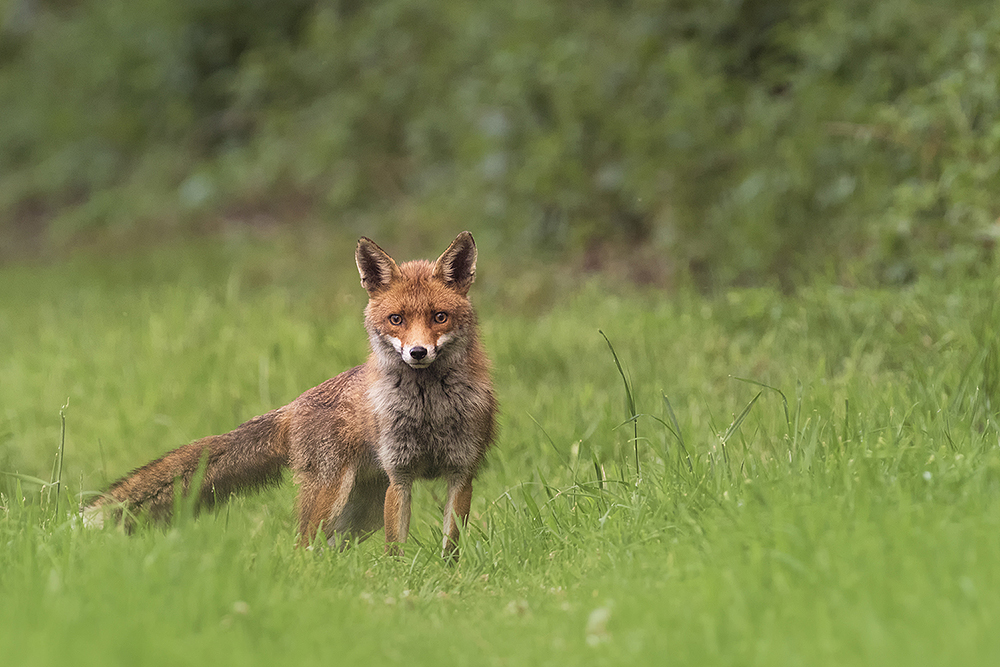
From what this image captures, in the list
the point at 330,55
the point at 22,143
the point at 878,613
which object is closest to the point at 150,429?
the point at 878,613

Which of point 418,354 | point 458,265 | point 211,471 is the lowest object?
point 211,471

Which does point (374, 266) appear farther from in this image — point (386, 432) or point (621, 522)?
point (621, 522)

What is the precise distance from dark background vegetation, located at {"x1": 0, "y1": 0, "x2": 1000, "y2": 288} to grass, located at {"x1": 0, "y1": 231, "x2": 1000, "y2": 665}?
5.79 ft

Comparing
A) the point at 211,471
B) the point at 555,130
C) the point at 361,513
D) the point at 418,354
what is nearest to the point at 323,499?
the point at 361,513

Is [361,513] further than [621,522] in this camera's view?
Yes

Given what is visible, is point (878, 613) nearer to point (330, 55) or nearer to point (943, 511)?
point (943, 511)

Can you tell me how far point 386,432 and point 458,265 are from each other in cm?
76

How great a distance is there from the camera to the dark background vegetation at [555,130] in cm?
827

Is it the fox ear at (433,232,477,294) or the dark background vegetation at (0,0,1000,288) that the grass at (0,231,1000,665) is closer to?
the fox ear at (433,232,477,294)

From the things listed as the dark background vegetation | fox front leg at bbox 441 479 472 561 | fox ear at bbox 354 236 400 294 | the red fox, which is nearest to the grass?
fox front leg at bbox 441 479 472 561

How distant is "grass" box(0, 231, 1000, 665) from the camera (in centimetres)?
291

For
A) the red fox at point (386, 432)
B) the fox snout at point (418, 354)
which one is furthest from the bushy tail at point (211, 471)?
the fox snout at point (418, 354)

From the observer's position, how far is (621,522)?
3836mm

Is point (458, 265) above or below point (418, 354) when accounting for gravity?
above
